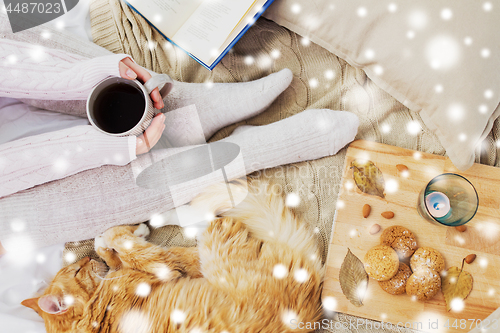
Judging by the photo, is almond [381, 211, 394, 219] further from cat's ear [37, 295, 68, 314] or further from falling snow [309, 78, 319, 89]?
cat's ear [37, 295, 68, 314]

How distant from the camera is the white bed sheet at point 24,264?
23.0 inches

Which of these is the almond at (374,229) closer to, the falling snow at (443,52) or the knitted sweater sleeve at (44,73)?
the falling snow at (443,52)

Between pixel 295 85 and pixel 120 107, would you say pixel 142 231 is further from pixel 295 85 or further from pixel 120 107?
pixel 295 85

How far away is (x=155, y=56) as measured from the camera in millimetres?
742

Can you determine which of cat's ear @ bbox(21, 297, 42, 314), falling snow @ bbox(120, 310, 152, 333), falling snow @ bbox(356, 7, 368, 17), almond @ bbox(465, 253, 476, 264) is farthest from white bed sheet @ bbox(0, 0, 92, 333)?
almond @ bbox(465, 253, 476, 264)

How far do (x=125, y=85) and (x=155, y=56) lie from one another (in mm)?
263

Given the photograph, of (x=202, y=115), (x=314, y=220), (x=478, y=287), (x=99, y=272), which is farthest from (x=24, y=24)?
(x=478, y=287)

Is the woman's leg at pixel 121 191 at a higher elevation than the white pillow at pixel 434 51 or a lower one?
lower

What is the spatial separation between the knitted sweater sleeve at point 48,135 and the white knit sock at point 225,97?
165 millimetres

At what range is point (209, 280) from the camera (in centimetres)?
62

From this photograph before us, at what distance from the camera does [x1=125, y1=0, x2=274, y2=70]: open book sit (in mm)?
639

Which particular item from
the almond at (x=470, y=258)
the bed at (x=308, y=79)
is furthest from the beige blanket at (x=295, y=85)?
the almond at (x=470, y=258)

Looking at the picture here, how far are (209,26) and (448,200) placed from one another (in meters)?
0.66

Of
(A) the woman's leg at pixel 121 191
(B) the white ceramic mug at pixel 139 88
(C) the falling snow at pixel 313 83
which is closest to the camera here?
(B) the white ceramic mug at pixel 139 88
